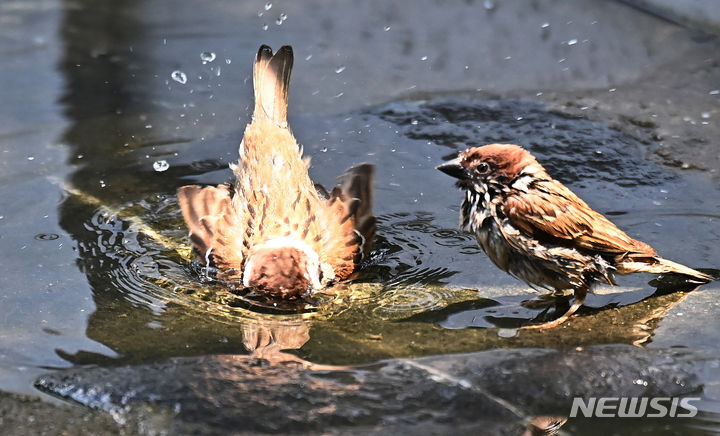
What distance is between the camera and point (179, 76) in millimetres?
8695

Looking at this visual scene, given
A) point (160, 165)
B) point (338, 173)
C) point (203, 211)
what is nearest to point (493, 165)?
point (203, 211)

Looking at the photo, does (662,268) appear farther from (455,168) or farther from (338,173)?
(338,173)

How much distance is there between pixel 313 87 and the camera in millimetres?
8289

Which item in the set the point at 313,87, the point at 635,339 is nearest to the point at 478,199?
the point at 635,339

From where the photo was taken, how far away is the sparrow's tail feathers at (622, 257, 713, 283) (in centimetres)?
487

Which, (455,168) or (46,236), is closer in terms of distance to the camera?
(455,168)

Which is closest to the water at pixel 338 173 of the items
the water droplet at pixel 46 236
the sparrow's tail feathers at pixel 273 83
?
the water droplet at pixel 46 236

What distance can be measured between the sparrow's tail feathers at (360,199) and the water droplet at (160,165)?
148 centimetres

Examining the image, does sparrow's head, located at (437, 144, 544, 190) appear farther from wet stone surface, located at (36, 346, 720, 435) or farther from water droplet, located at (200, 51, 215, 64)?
water droplet, located at (200, 51, 215, 64)

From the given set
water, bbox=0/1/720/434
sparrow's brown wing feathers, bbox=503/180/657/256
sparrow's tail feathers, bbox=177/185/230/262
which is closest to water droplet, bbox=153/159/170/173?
water, bbox=0/1/720/434

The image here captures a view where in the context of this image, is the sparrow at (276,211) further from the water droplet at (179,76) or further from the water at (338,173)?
the water droplet at (179,76)

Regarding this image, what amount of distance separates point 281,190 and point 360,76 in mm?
2865

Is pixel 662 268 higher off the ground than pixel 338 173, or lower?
lower

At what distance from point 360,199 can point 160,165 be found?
1818 mm
